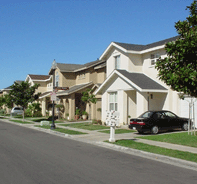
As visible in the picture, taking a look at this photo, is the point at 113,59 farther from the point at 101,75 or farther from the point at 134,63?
the point at 101,75

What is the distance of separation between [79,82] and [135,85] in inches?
625

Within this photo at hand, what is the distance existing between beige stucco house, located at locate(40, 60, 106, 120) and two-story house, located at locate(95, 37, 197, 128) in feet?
12.2

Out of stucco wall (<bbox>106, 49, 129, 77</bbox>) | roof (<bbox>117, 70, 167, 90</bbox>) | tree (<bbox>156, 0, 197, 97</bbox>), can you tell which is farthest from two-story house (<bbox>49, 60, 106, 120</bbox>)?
tree (<bbox>156, 0, 197, 97</bbox>)

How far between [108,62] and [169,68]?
15755 millimetres

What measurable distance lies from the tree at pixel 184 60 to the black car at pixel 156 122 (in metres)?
6.10

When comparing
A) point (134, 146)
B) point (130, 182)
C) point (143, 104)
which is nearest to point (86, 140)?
point (134, 146)

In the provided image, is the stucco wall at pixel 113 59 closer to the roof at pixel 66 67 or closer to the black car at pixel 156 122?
the black car at pixel 156 122

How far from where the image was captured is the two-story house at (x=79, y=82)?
30.4 metres

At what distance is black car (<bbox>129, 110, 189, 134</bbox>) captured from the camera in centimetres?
1723

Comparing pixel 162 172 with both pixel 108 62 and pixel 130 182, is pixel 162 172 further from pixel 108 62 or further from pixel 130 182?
pixel 108 62

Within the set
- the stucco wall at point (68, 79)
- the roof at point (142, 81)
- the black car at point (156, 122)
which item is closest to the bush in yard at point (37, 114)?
the stucco wall at point (68, 79)

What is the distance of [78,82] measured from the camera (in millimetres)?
35719

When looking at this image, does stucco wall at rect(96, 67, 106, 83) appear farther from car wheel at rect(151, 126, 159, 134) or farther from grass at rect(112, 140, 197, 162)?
grass at rect(112, 140, 197, 162)

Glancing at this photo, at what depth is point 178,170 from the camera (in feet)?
27.9
